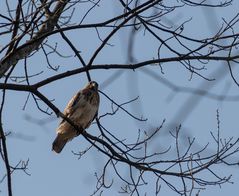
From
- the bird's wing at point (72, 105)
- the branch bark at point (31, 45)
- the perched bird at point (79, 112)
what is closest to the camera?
the branch bark at point (31, 45)

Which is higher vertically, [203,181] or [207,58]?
[207,58]

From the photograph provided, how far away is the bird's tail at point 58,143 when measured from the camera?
23.7 ft

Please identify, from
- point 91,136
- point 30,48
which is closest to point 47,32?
point 30,48

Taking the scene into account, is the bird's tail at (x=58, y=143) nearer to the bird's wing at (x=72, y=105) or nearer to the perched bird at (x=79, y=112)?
the perched bird at (x=79, y=112)

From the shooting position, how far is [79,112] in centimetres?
711

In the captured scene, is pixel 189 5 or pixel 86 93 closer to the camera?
pixel 189 5

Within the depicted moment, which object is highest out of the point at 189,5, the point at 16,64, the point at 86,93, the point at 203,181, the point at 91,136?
the point at 86,93

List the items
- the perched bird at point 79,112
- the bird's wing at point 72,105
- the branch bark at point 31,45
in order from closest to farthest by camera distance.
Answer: the branch bark at point 31,45 → the perched bird at point 79,112 → the bird's wing at point 72,105

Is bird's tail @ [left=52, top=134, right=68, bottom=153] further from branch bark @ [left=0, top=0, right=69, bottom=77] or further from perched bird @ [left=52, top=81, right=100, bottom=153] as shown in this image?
branch bark @ [left=0, top=0, right=69, bottom=77]

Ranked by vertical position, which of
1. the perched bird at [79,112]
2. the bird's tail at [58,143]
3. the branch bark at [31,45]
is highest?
the perched bird at [79,112]

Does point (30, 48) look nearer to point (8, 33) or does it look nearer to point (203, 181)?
point (8, 33)

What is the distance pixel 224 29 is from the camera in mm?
5117

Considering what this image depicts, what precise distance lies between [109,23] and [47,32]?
564mm

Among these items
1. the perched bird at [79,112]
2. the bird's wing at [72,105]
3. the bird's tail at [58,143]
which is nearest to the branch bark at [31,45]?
the perched bird at [79,112]
